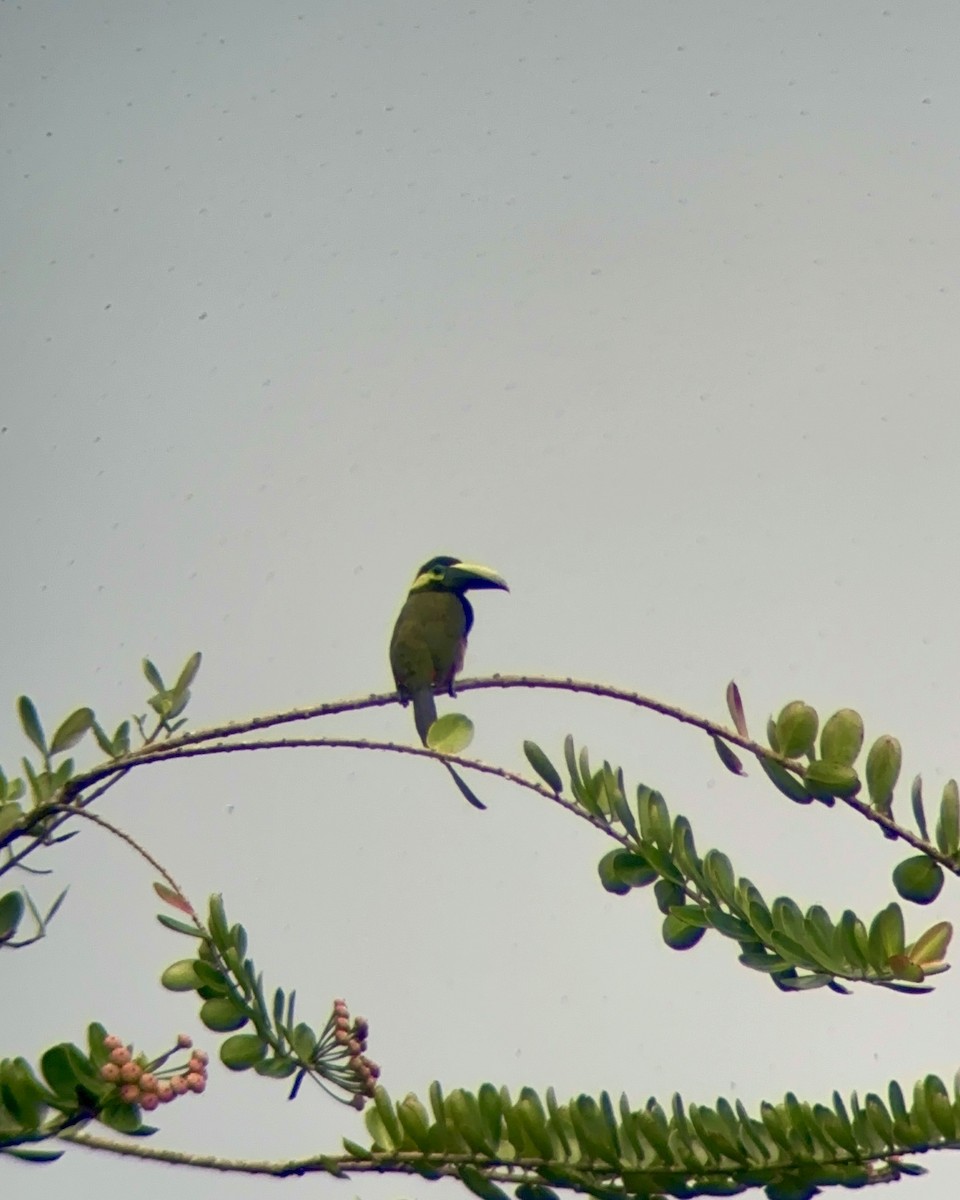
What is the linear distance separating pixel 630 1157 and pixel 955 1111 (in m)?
0.24

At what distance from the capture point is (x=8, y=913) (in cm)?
104

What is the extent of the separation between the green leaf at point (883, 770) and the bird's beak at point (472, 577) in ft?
2.75

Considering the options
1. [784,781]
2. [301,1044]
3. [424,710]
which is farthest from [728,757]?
[424,710]

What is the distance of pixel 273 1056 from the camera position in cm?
114

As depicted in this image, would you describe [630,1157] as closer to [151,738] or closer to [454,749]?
[454,749]

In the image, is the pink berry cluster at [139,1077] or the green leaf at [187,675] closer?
the pink berry cluster at [139,1077]

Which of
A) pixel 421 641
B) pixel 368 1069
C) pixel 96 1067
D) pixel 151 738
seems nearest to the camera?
pixel 96 1067

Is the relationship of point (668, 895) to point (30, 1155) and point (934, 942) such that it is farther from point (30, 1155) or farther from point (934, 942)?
point (30, 1155)

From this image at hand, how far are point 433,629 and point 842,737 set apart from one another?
3.05 ft

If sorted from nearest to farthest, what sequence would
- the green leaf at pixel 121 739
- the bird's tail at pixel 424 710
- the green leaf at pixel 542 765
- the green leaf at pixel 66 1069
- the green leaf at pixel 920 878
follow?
the green leaf at pixel 66 1069 < the green leaf at pixel 920 878 < the green leaf at pixel 542 765 < the green leaf at pixel 121 739 < the bird's tail at pixel 424 710

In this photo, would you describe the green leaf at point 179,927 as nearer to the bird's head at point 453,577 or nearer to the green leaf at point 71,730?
the green leaf at point 71,730

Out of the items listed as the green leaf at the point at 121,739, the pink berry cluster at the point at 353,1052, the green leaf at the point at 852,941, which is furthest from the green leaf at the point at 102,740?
the green leaf at the point at 852,941

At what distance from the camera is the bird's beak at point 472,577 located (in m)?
1.81

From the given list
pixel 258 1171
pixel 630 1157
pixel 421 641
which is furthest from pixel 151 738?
pixel 421 641
